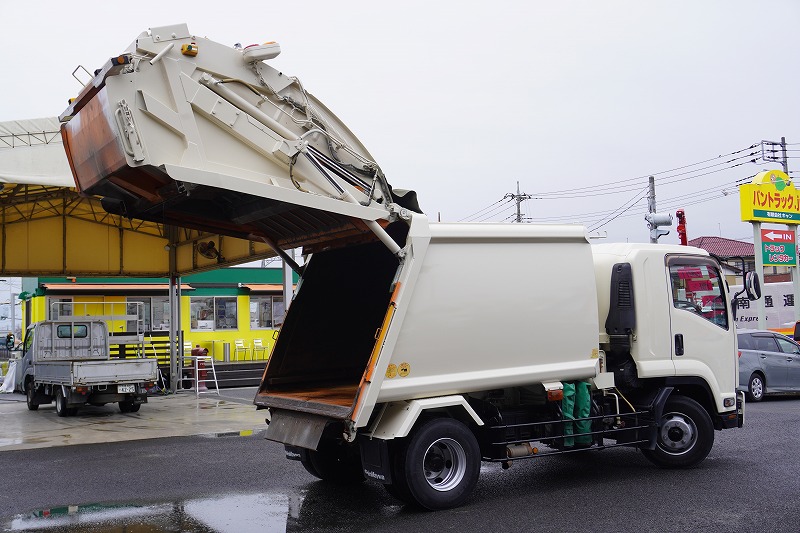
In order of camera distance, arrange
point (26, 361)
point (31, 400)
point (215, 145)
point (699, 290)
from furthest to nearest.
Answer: point (26, 361), point (31, 400), point (699, 290), point (215, 145)

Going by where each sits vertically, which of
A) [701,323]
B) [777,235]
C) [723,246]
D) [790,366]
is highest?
[723,246]

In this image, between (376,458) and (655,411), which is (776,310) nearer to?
(655,411)

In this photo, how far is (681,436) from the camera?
8680mm

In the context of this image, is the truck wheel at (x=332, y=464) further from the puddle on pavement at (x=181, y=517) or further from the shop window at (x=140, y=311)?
the shop window at (x=140, y=311)

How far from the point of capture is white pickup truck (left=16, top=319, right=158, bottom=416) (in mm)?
15773

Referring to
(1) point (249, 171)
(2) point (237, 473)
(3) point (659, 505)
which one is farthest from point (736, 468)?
(1) point (249, 171)

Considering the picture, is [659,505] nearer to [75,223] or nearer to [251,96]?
[251,96]

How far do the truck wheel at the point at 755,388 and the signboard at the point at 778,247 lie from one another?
10632 millimetres

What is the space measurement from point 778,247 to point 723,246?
2968cm

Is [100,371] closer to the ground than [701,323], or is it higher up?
closer to the ground

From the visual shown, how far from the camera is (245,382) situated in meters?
24.5

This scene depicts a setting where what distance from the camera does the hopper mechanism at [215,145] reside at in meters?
6.36

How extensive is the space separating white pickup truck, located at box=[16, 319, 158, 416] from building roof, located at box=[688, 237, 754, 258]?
4284cm

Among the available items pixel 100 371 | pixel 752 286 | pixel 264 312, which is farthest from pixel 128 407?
pixel 264 312
